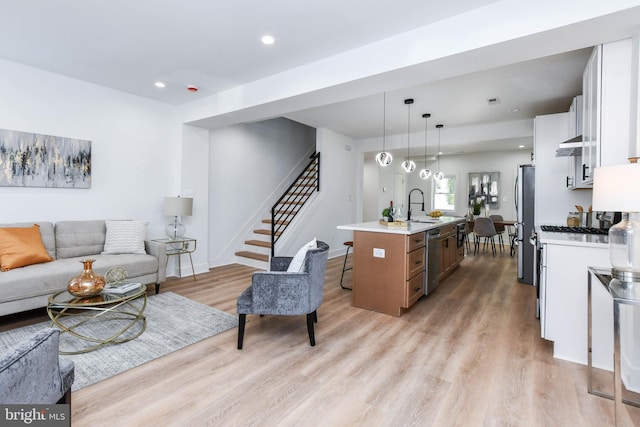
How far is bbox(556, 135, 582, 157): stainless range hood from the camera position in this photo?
3.05 meters

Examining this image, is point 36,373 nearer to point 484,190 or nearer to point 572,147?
point 572,147

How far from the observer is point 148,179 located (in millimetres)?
4598

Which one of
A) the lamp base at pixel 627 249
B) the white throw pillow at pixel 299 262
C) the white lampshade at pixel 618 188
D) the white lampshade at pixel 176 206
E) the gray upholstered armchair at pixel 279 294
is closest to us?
the white lampshade at pixel 618 188

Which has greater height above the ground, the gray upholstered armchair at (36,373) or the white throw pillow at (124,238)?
the white throw pillow at (124,238)

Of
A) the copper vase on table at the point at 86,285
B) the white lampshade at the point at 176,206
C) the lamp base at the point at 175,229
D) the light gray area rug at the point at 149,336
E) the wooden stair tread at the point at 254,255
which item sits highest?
the white lampshade at the point at 176,206

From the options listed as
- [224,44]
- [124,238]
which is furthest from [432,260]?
[124,238]

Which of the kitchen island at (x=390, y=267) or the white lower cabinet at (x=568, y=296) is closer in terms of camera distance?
the white lower cabinet at (x=568, y=296)

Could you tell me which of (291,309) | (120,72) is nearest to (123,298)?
(291,309)

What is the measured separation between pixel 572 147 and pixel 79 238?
5538 mm

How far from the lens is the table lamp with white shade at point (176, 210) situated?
439 centimetres

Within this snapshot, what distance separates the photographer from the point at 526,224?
15.3 ft

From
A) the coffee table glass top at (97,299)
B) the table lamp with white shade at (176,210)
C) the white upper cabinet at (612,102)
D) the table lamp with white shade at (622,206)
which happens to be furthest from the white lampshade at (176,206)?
the white upper cabinet at (612,102)

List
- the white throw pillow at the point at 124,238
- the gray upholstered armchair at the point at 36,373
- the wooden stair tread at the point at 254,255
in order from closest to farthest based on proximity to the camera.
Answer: the gray upholstered armchair at the point at 36,373 < the white throw pillow at the point at 124,238 < the wooden stair tread at the point at 254,255

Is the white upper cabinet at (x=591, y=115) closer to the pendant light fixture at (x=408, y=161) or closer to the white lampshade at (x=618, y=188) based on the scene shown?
the white lampshade at (x=618, y=188)
